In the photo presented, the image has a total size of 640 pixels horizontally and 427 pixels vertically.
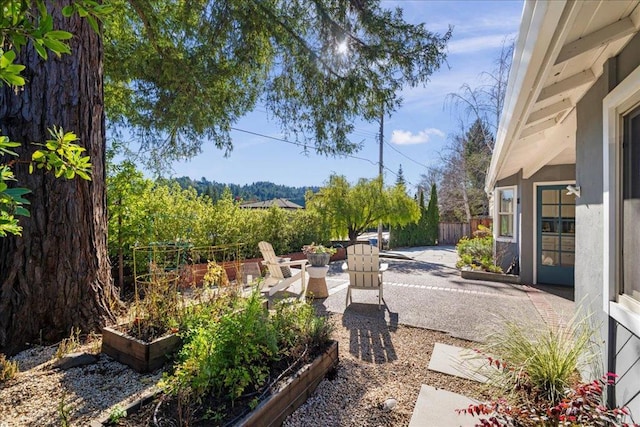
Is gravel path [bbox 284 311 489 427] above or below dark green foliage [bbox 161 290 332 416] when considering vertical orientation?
below

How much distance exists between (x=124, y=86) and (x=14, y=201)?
5.59m

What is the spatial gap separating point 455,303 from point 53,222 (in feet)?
18.4

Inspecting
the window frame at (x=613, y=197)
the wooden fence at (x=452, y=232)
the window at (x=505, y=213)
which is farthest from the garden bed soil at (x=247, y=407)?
the wooden fence at (x=452, y=232)

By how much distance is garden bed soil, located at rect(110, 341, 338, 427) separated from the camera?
1.96 metres

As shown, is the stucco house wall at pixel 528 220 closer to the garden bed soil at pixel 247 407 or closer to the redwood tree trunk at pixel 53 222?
the garden bed soil at pixel 247 407

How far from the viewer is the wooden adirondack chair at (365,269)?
5125 millimetres

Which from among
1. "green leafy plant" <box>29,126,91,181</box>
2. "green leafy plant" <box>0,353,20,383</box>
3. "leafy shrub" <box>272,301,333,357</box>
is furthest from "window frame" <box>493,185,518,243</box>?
"green leafy plant" <box>0,353,20,383</box>

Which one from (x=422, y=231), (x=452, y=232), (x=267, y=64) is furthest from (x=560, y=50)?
(x=452, y=232)

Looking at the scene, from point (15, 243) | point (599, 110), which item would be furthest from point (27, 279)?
point (599, 110)

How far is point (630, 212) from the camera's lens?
2051 mm

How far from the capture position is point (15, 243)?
9.97 ft

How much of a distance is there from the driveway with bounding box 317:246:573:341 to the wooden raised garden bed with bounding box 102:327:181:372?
2.69 m

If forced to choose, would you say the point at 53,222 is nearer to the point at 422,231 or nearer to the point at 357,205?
the point at 357,205

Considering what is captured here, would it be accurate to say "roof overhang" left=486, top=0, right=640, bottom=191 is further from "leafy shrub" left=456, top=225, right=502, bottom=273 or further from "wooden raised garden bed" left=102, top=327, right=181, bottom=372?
"leafy shrub" left=456, top=225, right=502, bottom=273
